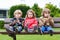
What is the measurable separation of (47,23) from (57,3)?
25.4 metres

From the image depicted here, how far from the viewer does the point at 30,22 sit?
32.8 feet

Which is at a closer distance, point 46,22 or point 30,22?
point 46,22

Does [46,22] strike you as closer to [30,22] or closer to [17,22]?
[30,22]

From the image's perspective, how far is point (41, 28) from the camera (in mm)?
9688

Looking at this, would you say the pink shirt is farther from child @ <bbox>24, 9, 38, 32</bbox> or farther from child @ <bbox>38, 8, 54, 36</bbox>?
child @ <bbox>38, 8, 54, 36</bbox>

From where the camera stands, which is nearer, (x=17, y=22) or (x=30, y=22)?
(x=17, y=22)

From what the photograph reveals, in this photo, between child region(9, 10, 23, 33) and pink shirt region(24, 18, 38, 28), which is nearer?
child region(9, 10, 23, 33)

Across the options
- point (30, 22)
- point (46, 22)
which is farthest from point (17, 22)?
point (46, 22)

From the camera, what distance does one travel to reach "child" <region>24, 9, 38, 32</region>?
984cm

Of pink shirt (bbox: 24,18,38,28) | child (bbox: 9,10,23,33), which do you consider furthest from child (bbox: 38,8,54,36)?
child (bbox: 9,10,23,33)

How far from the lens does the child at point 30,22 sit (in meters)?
9.84

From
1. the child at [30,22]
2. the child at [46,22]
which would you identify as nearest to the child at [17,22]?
the child at [30,22]

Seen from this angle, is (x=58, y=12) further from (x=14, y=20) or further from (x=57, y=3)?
(x=14, y=20)

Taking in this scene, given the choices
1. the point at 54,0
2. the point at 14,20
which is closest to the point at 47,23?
the point at 14,20
